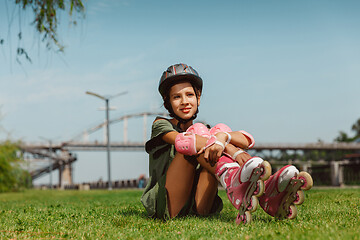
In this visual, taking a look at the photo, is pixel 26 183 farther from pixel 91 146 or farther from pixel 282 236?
pixel 91 146

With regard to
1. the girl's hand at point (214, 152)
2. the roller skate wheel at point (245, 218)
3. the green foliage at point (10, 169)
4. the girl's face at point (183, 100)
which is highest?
the girl's face at point (183, 100)

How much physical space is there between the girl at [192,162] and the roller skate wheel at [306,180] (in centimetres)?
40

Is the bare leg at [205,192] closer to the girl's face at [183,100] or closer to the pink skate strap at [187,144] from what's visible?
the pink skate strap at [187,144]

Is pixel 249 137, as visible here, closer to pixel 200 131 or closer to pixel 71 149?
pixel 200 131

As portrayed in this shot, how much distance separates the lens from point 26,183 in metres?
26.6

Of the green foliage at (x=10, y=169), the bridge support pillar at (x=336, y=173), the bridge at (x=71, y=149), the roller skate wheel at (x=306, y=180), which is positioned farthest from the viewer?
the bridge at (x=71, y=149)

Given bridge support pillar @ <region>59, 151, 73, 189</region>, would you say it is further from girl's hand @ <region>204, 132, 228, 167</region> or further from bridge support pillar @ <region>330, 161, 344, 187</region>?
girl's hand @ <region>204, 132, 228, 167</region>

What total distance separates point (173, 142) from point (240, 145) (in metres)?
0.64

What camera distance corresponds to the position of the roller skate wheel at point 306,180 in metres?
3.09

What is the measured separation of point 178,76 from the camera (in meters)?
3.90

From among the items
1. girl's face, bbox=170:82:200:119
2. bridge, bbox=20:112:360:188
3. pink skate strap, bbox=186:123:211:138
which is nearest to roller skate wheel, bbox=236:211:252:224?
pink skate strap, bbox=186:123:211:138

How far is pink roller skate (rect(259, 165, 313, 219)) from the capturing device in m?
3.14

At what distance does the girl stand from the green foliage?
21630 mm

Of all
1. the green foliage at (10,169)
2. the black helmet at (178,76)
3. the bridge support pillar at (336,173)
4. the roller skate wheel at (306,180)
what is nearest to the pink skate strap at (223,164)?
the roller skate wheel at (306,180)
